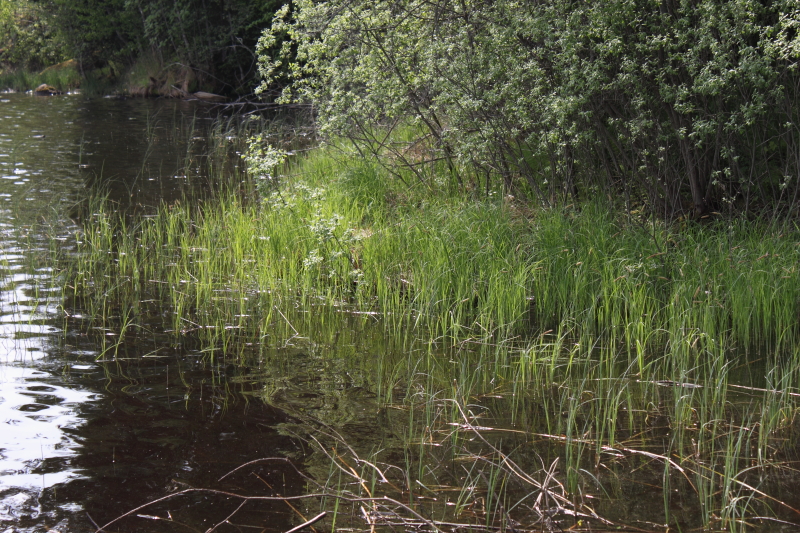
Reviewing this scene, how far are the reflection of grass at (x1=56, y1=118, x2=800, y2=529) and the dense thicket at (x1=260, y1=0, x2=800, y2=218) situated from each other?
2.02 feet

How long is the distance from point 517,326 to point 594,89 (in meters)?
2.22

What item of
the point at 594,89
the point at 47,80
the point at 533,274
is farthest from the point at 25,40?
the point at 533,274

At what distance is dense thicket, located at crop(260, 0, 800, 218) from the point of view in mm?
6117

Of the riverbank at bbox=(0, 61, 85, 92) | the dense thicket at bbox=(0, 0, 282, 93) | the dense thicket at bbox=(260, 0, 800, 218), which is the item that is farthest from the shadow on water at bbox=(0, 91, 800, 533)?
the riverbank at bbox=(0, 61, 85, 92)

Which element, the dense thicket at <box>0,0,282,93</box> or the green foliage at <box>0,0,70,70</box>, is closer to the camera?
the dense thicket at <box>0,0,282,93</box>

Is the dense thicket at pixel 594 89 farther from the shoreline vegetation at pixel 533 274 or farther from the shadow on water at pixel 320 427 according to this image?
the shadow on water at pixel 320 427

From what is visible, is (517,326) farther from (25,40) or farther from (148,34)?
(25,40)

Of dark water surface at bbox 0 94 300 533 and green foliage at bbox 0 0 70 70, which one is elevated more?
green foliage at bbox 0 0 70 70

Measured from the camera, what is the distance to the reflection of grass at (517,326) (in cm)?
370

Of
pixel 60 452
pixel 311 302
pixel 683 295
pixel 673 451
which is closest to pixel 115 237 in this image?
pixel 311 302

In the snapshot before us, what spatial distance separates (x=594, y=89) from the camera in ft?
20.8

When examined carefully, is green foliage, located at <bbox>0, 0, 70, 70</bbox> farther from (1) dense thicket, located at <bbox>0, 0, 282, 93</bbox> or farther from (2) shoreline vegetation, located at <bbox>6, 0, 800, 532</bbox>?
(2) shoreline vegetation, located at <bbox>6, 0, 800, 532</bbox>

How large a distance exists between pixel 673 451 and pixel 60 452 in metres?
3.21

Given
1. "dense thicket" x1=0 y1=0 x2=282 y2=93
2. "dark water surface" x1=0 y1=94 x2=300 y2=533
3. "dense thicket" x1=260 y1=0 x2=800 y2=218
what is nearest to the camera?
"dark water surface" x1=0 y1=94 x2=300 y2=533
